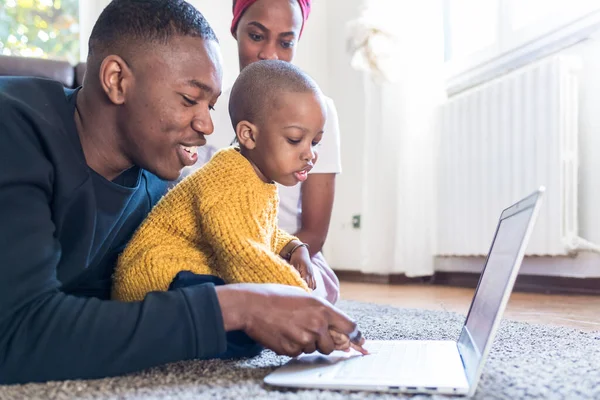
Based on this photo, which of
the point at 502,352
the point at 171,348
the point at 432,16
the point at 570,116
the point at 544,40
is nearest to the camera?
the point at 171,348

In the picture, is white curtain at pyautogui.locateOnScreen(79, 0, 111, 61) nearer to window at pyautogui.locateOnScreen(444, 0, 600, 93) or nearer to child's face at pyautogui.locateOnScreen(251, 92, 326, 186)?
window at pyautogui.locateOnScreen(444, 0, 600, 93)

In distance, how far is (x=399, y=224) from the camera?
10.4ft

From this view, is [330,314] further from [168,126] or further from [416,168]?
[416,168]

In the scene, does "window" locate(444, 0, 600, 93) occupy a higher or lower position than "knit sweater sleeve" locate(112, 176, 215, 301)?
higher

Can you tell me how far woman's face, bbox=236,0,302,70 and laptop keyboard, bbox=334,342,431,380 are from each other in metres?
0.94

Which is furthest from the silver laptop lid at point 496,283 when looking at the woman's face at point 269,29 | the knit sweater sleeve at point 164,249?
the woman's face at point 269,29

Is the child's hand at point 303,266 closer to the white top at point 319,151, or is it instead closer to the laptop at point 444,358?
the laptop at point 444,358

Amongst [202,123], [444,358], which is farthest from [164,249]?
[444,358]

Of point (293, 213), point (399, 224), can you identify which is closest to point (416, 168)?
point (399, 224)

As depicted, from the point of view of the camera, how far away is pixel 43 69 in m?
2.20

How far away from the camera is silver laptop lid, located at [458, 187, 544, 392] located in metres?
0.73

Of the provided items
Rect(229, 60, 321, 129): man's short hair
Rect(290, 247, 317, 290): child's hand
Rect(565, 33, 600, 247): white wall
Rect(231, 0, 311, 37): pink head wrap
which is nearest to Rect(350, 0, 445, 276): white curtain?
Rect(565, 33, 600, 247): white wall

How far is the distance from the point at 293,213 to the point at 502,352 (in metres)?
0.92

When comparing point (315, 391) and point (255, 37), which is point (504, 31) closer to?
point (255, 37)
